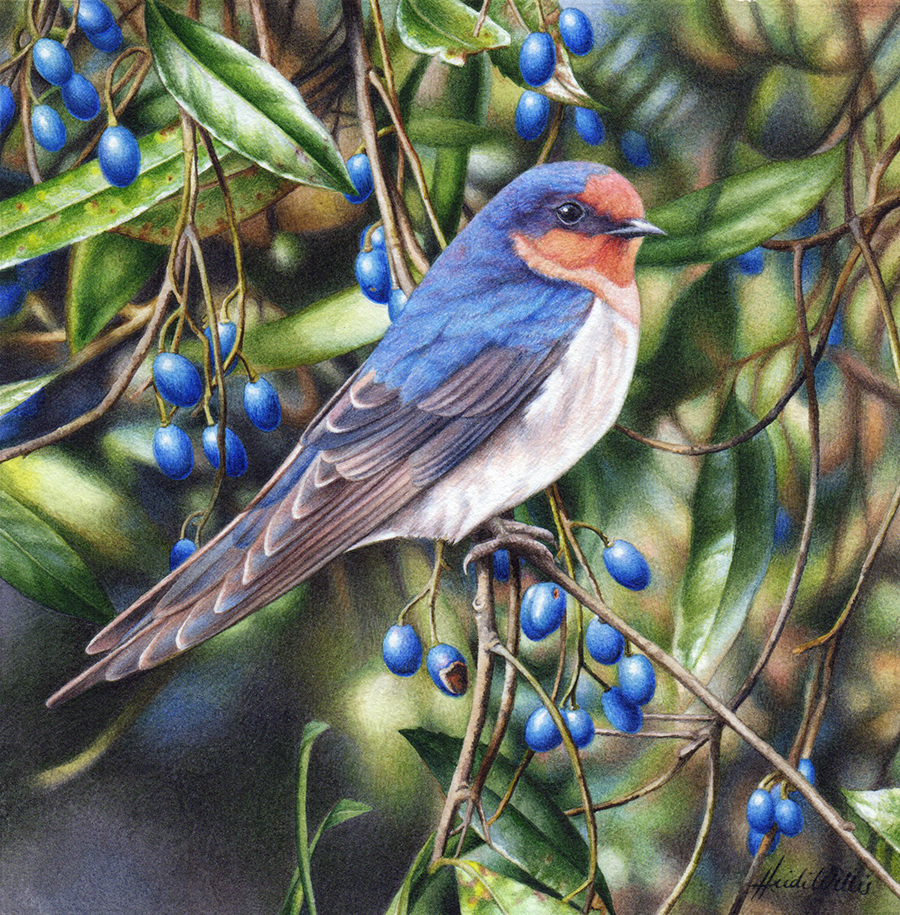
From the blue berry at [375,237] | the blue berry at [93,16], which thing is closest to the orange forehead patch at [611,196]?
the blue berry at [375,237]

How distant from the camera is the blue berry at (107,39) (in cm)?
95

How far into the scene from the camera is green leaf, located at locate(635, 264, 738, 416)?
99 cm

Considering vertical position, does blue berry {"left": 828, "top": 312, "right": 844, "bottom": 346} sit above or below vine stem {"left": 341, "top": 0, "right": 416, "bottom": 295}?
below

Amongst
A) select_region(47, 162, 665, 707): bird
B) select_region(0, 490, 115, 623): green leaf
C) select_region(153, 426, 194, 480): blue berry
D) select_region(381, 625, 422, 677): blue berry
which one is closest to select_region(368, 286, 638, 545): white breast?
select_region(47, 162, 665, 707): bird

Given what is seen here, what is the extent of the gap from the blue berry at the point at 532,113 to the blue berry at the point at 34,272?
521 mm

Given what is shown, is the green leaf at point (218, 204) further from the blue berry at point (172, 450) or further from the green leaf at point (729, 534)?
the green leaf at point (729, 534)

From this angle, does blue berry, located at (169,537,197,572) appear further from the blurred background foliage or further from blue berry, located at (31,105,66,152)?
blue berry, located at (31,105,66,152)

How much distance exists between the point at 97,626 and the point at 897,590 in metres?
0.87

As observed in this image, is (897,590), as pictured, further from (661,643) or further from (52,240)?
(52,240)

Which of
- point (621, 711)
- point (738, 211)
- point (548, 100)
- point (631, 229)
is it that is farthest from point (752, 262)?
point (621, 711)

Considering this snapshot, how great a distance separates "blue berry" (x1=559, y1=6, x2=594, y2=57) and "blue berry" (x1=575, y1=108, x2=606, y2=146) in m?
0.06

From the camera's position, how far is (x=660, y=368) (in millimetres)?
983

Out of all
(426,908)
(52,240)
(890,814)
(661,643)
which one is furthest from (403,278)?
(890,814)

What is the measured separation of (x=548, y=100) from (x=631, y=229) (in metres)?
0.18
